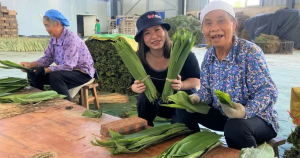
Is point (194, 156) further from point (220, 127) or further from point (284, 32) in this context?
point (284, 32)

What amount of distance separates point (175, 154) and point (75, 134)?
81 cm

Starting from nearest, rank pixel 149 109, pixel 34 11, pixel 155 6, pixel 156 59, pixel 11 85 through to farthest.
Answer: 1. pixel 149 109
2. pixel 156 59
3. pixel 11 85
4. pixel 34 11
5. pixel 155 6

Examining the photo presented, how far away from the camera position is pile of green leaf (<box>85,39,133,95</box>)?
4832mm

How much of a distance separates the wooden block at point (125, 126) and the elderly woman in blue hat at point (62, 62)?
1797 millimetres

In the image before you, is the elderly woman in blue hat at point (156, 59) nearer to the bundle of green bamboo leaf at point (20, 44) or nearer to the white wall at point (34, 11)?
the bundle of green bamboo leaf at point (20, 44)

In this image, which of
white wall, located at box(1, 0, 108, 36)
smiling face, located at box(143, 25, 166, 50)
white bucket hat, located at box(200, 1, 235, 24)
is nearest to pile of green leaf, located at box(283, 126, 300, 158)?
white bucket hat, located at box(200, 1, 235, 24)

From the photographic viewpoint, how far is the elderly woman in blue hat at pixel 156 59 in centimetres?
243

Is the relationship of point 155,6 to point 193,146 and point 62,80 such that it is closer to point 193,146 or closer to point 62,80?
point 62,80

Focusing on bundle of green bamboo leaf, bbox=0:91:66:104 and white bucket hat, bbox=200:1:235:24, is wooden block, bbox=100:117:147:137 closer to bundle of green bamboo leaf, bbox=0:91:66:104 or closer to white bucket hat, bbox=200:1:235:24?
white bucket hat, bbox=200:1:235:24

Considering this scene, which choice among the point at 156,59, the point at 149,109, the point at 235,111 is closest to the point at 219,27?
the point at 235,111

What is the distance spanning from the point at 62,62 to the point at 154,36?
1.62m

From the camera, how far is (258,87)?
170 cm

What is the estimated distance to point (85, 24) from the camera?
23.3 m

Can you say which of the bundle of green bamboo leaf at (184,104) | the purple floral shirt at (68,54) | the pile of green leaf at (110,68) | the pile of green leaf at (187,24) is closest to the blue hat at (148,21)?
the bundle of green bamboo leaf at (184,104)
